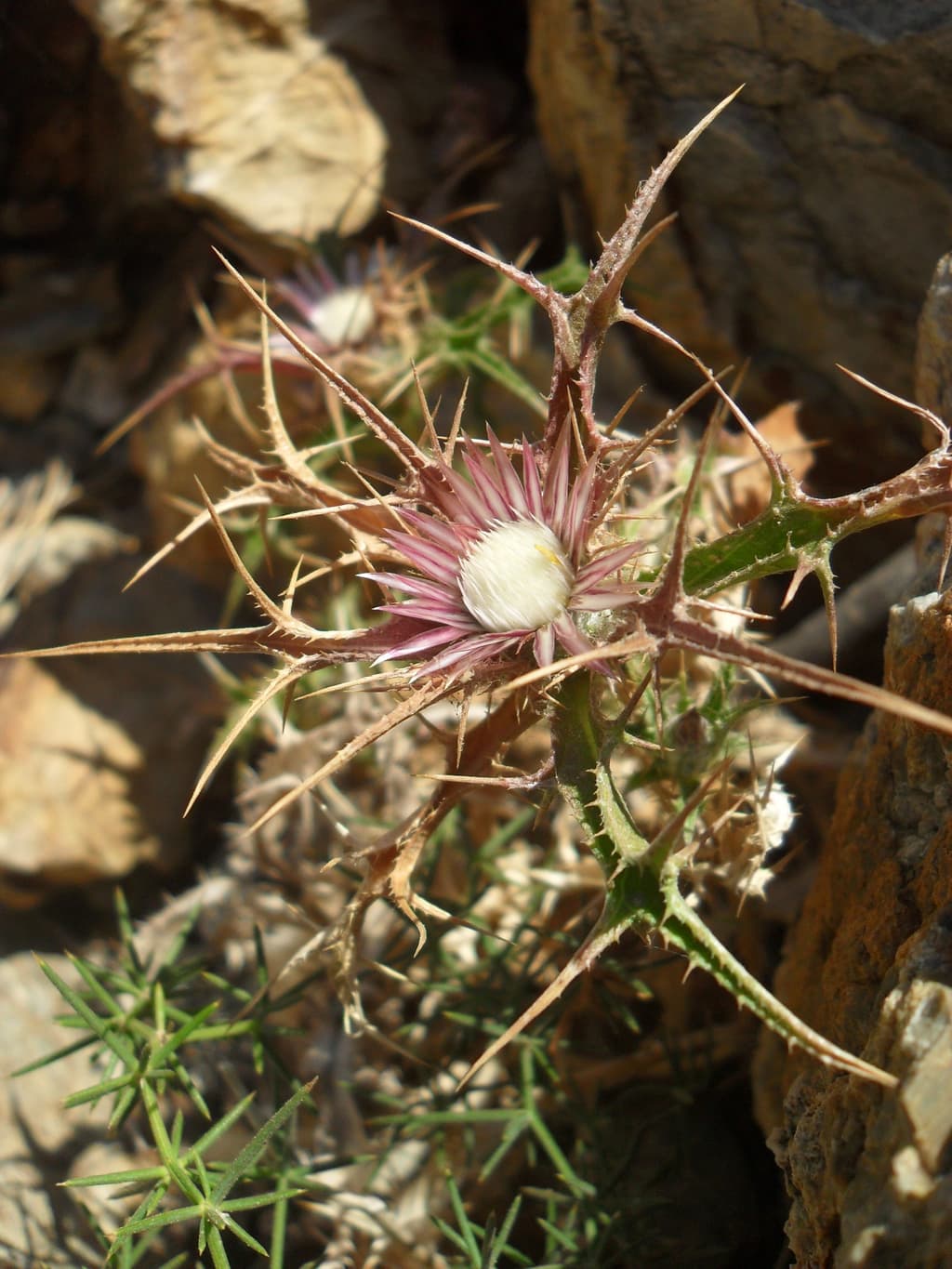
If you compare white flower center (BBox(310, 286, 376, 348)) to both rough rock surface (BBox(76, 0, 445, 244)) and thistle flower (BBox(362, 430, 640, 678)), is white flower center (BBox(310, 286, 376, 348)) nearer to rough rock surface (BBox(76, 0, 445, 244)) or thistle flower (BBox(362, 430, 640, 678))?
rough rock surface (BBox(76, 0, 445, 244))

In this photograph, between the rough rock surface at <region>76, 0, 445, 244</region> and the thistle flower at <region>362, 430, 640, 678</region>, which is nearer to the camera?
the thistle flower at <region>362, 430, 640, 678</region>

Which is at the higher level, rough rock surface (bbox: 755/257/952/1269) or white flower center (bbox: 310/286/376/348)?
white flower center (bbox: 310/286/376/348)

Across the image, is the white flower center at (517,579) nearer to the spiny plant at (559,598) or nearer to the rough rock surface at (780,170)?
the spiny plant at (559,598)

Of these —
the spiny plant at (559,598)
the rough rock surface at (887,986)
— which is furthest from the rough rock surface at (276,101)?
the rough rock surface at (887,986)

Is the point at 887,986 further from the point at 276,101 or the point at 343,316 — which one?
the point at 276,101

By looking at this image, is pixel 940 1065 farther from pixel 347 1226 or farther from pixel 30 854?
pixel 30 854

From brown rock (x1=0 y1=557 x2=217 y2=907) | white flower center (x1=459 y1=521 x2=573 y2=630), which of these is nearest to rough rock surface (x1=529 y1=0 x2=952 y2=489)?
white flower center (x1=459 y1=521 x2=573 y2=630)

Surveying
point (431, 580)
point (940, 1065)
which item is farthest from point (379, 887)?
point (940, 1065)
